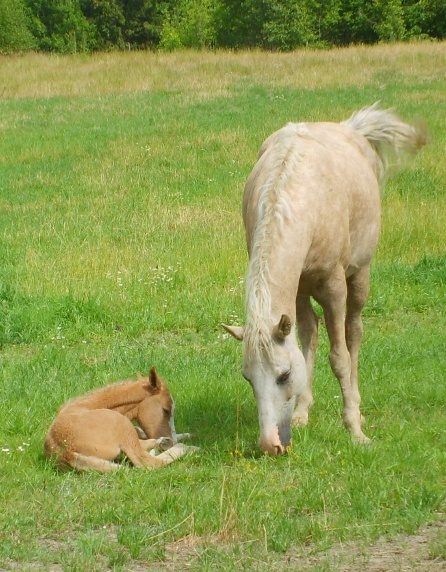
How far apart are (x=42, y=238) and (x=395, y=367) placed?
6742mm

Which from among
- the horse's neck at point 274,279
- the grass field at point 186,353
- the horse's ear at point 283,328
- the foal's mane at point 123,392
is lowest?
the grass field at point 186,353

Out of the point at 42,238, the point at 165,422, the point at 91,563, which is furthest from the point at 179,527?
the point at 42,238

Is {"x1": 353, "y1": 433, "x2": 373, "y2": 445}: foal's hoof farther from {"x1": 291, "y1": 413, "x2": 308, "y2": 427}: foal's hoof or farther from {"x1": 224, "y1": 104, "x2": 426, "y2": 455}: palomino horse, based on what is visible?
{"x1": 291, "y1": 413, "x2": 308, "y2": 427}: foal's hoof

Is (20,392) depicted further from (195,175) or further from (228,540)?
(195,175)

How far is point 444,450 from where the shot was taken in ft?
18.6

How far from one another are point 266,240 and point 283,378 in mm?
871

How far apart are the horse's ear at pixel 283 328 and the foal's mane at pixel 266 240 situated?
1.9 inches

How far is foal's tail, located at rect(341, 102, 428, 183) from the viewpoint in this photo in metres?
7.60

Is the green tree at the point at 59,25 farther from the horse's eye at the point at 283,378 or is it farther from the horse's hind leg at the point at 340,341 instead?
the horse's eye at the point at 283,378

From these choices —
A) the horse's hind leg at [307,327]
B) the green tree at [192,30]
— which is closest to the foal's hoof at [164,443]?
the horse's hind leg at [307,327]

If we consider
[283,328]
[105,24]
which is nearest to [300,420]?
[283,328]

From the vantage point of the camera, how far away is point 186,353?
829 centimetres

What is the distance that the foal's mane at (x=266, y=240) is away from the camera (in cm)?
523

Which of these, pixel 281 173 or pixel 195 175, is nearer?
pixel 281 173
